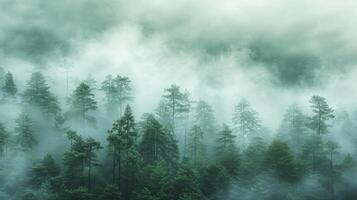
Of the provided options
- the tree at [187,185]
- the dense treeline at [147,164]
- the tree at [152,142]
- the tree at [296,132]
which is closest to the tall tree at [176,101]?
the dense treeline at [147,164]

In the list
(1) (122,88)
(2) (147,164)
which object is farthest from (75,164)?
(1) (122,88)

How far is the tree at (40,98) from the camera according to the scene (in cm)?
8062

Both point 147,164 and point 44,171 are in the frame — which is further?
point 147,164


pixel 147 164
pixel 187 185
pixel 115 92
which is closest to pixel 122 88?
pixel 115 92

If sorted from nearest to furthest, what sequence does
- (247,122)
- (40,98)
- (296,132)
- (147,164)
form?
(147,164) < (296,132) < (40,98) < (247,122)

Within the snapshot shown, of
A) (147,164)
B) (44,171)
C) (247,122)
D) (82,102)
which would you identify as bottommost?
(44,171)

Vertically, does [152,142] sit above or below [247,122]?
below

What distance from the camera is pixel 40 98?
266ft

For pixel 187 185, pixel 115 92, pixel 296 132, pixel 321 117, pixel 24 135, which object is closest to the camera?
pixel 187 185

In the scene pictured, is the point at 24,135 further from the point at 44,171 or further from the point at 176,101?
the point at 176,101

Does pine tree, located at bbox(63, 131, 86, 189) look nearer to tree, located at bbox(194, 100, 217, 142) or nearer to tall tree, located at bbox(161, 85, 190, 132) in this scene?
tall tree, located at bbox(161, 85, 190, 132)

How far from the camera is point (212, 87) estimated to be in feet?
539

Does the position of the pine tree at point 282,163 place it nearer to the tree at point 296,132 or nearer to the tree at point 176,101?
the tree at point 296,132

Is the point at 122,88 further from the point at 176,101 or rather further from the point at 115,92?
the point at 176,101
